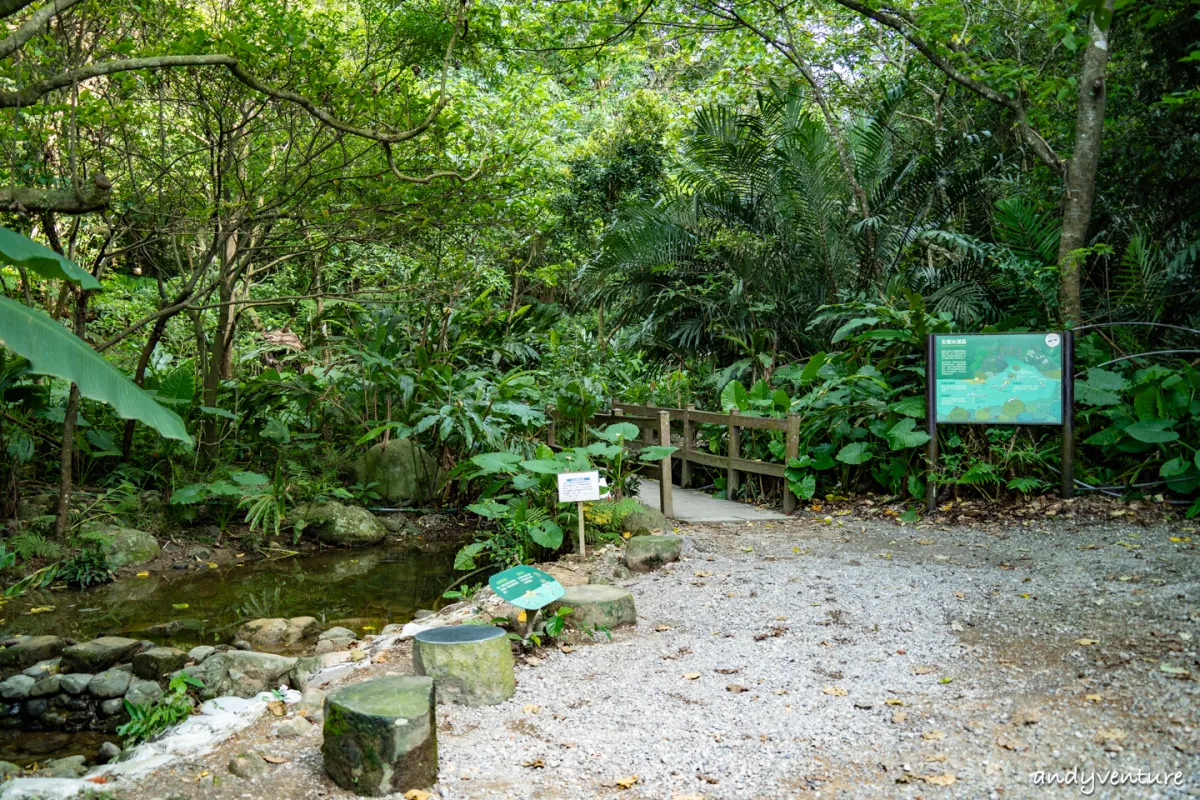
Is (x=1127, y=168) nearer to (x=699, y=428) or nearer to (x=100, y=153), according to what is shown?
(x=699, y=428)

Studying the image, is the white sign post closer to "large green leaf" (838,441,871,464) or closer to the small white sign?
the small white sign

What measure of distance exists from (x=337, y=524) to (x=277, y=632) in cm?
287

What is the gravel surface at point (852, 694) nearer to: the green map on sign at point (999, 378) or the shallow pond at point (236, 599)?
the green map on sign at point (999, 378)

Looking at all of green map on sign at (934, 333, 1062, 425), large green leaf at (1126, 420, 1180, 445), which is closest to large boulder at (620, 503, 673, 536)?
green map on sign at (934, 333, 1062, 425)

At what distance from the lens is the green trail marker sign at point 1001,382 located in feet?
23.9

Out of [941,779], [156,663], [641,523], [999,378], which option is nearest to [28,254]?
[941,779]

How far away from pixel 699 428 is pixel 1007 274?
3.99 metres

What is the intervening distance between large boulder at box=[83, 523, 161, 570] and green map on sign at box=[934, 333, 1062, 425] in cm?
709

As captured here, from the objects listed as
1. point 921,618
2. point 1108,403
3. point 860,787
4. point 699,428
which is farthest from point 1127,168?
point 860,787

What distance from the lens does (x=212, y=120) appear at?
8.13 metres

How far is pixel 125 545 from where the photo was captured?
7.69 meters

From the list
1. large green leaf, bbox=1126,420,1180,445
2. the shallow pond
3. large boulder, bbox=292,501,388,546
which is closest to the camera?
the shallow pond

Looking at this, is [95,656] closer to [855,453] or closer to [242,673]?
[242,673]

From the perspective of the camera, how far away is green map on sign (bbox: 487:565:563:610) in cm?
440
